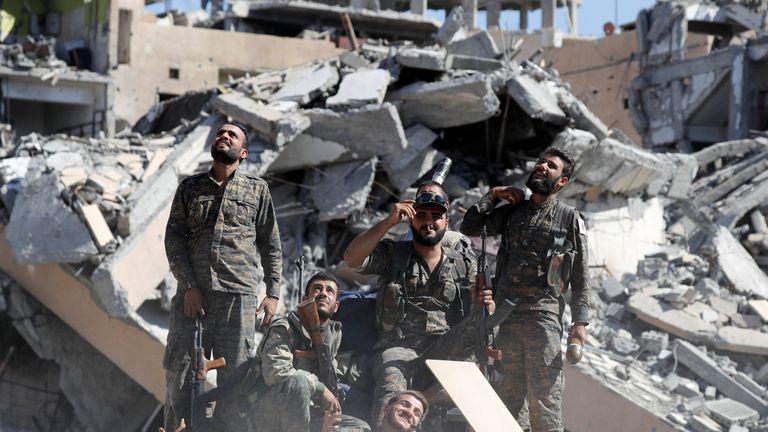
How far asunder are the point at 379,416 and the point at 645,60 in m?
23.1

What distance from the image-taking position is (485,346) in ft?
19.7

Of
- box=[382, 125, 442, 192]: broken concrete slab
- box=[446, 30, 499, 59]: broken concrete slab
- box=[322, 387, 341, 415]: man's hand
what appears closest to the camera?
box=[322, 387, 341, 415]: man's hand

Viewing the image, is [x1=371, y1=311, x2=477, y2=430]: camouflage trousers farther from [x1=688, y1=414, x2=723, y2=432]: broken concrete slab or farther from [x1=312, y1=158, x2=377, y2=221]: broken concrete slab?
[x1=312, y1=158, x2=377, y2=221]: broken concrete slab

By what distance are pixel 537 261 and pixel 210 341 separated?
1.70m

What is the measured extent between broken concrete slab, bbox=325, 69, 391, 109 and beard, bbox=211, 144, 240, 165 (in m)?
6.08

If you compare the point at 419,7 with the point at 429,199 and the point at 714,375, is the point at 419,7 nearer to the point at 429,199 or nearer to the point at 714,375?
the point at 714,375

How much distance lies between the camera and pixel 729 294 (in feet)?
41.5

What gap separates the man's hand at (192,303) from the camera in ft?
19.8

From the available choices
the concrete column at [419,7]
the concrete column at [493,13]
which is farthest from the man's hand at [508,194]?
the concrete column at [493,13]

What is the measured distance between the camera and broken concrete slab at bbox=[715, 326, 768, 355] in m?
11.2

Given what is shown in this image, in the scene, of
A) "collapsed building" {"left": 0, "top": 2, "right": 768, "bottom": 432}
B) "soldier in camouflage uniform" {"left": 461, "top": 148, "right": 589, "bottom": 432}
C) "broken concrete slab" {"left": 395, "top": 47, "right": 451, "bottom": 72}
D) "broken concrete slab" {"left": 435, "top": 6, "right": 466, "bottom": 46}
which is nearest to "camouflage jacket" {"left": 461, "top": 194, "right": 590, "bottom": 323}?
"soldier in camouflage uniform" {"left": 461, "top": 148, "right": 589, "bottom": 432}

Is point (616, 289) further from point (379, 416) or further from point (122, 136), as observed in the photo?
point (379, 416)

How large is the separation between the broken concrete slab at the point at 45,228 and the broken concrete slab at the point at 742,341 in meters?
5.76

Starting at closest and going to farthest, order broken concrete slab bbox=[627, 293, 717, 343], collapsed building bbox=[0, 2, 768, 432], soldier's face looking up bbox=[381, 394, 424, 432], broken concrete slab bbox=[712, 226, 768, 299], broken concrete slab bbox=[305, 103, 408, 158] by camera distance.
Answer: soldier's face looking up bbox=[381, 394, 424, 432]
collapsed building bbox=[0, 2, 768, 432]
broken concrete slab bbox=[627, 293, 717, 343]
broken concrete slab bbox=[305, 103, 408, 158]
broken concrete slab bbox=[712, 226, 768, 299]
